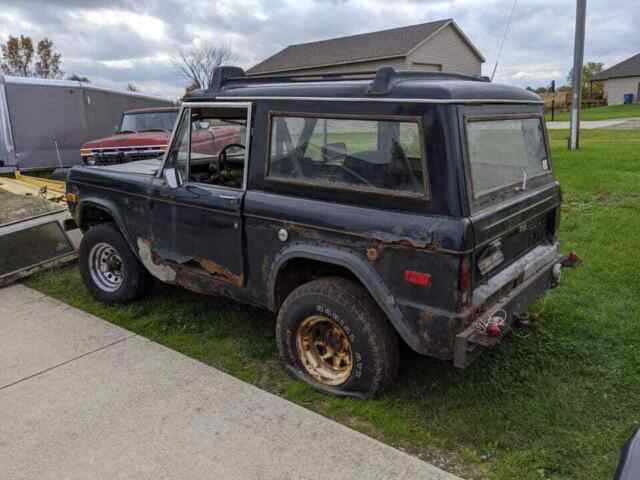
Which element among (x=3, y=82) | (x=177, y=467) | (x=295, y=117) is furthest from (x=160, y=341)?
(x=3, y=82)

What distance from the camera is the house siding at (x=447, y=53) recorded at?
28.9 meters

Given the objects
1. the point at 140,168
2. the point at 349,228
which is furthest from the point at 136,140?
the point at 349,228

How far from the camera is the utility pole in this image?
40.9ft

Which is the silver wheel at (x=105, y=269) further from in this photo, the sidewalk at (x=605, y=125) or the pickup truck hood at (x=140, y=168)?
the sidewalk at (x=605, y=125)

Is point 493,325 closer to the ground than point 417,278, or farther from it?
closer to the ground

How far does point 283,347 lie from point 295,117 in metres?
1.48

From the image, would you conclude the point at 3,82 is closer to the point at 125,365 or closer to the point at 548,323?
the point at 125,365

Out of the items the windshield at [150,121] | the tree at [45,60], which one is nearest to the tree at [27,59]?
the tree at [45,60]

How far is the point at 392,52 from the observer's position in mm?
27984

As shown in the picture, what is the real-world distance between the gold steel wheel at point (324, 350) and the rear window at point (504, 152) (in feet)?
3.98

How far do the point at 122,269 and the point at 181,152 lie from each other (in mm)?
1297

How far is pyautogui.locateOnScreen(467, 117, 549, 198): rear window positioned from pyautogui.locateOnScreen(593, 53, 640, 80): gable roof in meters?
54.4

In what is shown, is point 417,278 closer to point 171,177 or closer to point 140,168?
point 171,177

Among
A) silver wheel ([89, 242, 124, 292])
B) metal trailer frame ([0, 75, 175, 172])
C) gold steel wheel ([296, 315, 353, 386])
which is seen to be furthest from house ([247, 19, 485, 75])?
gold steel wheel ([296, 315, 353, 386])
